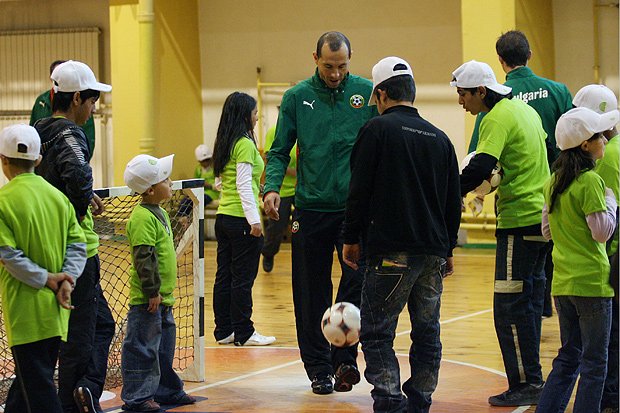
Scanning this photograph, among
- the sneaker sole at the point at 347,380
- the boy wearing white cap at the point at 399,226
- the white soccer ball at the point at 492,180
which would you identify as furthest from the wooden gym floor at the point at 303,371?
the white soccer ball at the point at 492,180

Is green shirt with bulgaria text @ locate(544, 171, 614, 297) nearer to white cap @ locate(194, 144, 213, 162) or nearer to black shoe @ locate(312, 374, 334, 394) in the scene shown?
black shoe @ locate(312, 374, 334, 394)

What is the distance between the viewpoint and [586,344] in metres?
4.54

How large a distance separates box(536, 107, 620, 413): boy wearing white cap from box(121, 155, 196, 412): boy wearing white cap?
6.38 ft

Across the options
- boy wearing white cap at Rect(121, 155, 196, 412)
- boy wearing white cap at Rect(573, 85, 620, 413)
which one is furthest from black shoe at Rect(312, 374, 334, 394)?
boy wearing white cap at Rect(573, 85, 620, 413)

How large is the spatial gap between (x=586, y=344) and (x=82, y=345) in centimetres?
224

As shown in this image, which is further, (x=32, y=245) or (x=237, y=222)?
(x=237, y=222)

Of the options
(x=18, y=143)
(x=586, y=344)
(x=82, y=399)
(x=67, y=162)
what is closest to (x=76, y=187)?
(x=67, y=162)

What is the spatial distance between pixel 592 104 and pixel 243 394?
2.43m

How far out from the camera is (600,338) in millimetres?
4523

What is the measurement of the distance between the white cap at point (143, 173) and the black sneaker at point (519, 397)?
6.81 feet

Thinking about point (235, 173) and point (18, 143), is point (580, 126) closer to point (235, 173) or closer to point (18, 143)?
point (18, 143)

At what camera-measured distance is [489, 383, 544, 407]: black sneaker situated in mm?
5426

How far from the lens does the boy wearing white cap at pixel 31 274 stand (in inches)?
163

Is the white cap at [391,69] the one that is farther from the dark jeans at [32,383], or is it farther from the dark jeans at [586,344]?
the dark jeans at [32,383]
